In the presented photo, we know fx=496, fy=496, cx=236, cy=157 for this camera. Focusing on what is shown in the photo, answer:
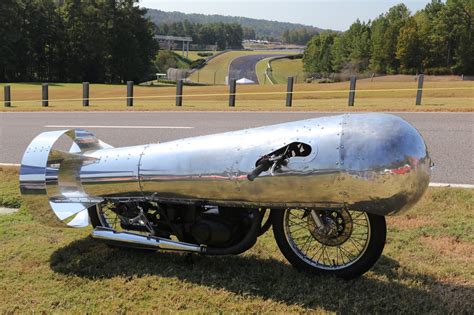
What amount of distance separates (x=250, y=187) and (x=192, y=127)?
27.7ft

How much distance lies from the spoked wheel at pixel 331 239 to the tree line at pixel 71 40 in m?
72.6

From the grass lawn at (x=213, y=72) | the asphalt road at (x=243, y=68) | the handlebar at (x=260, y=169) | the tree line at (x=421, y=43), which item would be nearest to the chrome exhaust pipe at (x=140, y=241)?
the handlebar at (x=260, y=169)

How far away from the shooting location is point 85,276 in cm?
358

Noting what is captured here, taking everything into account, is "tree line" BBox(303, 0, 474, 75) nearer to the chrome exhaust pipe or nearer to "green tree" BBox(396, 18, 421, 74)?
"green tree" BBox(396, 18, 421, 74)

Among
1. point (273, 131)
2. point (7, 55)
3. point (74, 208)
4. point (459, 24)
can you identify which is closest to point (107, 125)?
point (74, 208)

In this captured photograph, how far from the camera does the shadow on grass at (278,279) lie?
312 cm

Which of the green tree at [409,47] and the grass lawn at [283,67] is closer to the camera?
the green tree at [409,47]

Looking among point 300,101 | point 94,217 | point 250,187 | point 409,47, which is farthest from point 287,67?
point 250,187

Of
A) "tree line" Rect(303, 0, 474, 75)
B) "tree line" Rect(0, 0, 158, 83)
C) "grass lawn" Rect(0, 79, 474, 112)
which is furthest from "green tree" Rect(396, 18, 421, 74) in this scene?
"grass lawn" Rect(0, 79, 474, 112)

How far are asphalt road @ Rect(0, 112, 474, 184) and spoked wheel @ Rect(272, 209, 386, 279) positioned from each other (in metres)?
3.14

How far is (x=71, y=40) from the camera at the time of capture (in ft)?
250

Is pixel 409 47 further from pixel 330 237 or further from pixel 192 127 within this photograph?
pixel 330 237

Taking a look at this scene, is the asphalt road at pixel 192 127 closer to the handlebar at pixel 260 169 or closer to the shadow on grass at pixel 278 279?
the shadow on grass at pixel 278 279

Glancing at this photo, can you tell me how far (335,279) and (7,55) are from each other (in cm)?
7333
